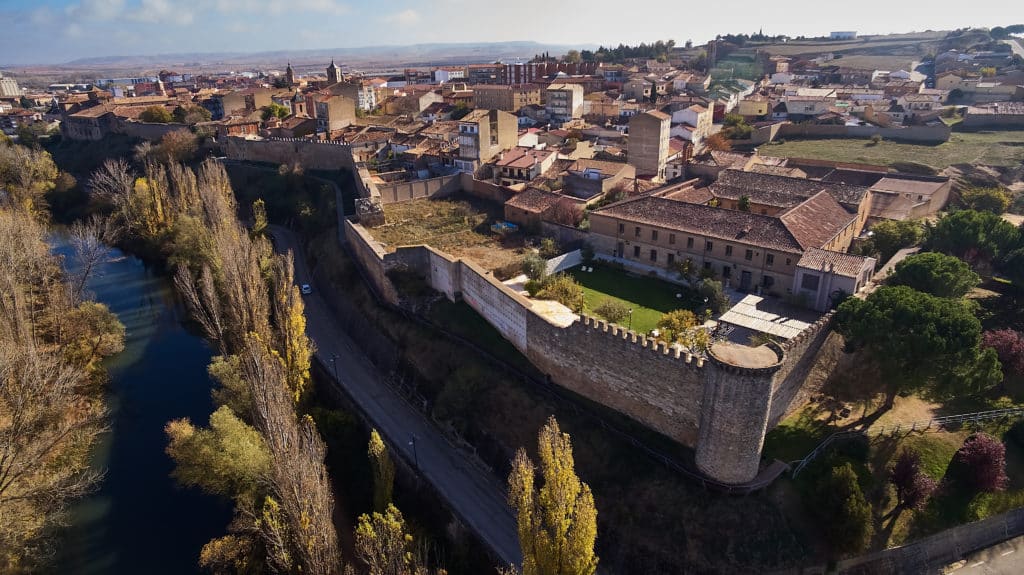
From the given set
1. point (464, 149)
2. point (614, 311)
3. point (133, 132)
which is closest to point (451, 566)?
point (614, 311)

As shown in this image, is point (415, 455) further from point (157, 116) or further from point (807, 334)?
point (157, 116)

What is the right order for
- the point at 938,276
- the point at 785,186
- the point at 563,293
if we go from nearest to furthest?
→ the point at 938,276, the point at 563,293, the point at 785,186

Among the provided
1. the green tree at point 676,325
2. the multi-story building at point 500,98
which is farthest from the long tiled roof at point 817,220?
the multi-story building at point 500,98

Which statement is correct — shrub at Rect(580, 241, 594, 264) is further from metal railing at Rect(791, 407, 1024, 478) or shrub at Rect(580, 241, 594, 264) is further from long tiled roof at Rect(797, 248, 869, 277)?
metal railing at Rect(791, 407, 1024, 478)

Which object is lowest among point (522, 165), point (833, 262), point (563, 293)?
point (563, 293)

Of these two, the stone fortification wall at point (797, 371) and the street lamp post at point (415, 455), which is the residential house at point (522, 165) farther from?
the stone fortification wall at point (797, 371)

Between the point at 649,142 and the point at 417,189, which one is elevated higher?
the point at 649,142

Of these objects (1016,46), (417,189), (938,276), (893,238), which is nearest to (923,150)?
(893,238)
